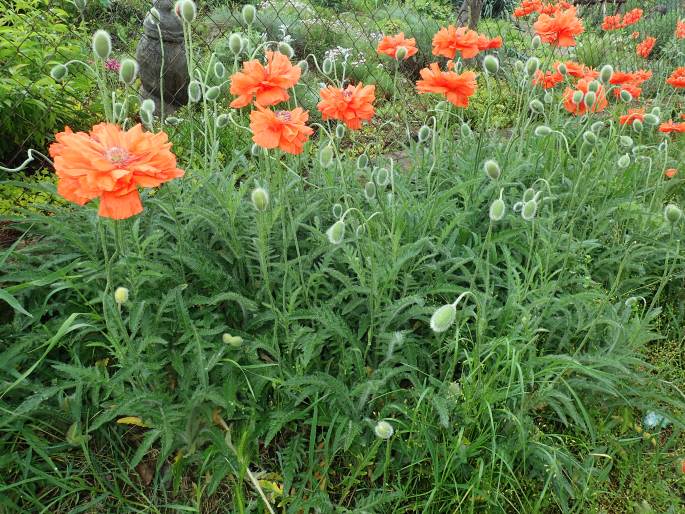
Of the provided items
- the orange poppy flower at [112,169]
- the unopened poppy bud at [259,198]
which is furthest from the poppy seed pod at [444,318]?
the orange poppy flower at [112,169]

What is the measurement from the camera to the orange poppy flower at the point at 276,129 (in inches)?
53.7

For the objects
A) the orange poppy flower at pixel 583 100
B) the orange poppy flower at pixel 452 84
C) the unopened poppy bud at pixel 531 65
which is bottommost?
the orange poppy flower at pixel 583 100

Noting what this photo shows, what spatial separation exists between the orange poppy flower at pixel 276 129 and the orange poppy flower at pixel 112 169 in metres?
0.23

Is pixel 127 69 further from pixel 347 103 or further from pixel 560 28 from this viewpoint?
pixel 560 28

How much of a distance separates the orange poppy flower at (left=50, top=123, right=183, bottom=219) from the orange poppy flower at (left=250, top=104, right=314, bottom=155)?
235 mm

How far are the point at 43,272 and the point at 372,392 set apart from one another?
Result: 96cm

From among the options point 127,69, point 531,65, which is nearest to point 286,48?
point 127,69

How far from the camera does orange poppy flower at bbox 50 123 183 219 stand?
107 cm

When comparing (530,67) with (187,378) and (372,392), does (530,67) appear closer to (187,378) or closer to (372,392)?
(372,392)

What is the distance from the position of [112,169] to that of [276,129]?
1.41 feet

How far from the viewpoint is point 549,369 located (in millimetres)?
1515

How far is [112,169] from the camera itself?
1.08 m

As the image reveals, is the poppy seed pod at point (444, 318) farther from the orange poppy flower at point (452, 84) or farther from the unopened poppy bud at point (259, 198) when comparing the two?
the orange poppy flower at point (452, 84)

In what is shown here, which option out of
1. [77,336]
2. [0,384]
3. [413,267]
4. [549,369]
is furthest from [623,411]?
[0,384]
